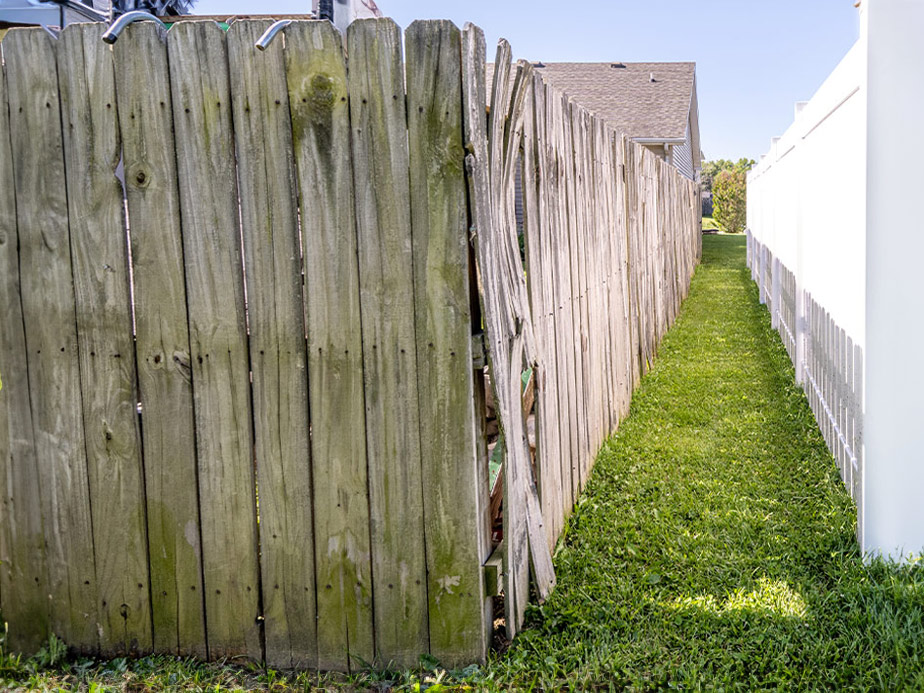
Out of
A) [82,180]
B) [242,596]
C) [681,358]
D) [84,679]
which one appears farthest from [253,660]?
[681,358]

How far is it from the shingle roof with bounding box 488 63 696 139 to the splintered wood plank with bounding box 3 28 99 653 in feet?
70.7

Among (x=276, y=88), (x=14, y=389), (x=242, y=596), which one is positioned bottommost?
(x=242, y=596)

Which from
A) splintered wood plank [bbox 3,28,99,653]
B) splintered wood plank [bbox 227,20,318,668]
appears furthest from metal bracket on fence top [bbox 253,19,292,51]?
splintered wood plank [bbox 3,28,99,653]

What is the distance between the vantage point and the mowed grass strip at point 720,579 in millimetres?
3172

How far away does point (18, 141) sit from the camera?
3.23m

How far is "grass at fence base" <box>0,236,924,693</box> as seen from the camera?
3.15 m

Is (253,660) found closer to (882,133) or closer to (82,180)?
(82,180)

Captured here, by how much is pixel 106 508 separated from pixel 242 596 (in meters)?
0.59

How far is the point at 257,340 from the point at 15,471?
107cm

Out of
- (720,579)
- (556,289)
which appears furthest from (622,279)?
(720,579)

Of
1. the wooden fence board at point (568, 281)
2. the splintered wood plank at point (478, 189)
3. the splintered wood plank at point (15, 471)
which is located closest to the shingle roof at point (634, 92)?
the wooden fence board at point (568, 281)

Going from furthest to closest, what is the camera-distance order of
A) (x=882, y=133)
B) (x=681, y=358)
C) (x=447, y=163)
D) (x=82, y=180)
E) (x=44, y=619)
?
(x=681, y=358) → (x=882, y=133) → (x=44, y=619) → (x=82, y=180) → (x=447, y=163)

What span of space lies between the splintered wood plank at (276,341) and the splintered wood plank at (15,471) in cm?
87

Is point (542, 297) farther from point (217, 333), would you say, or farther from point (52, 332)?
point (52, 332)
